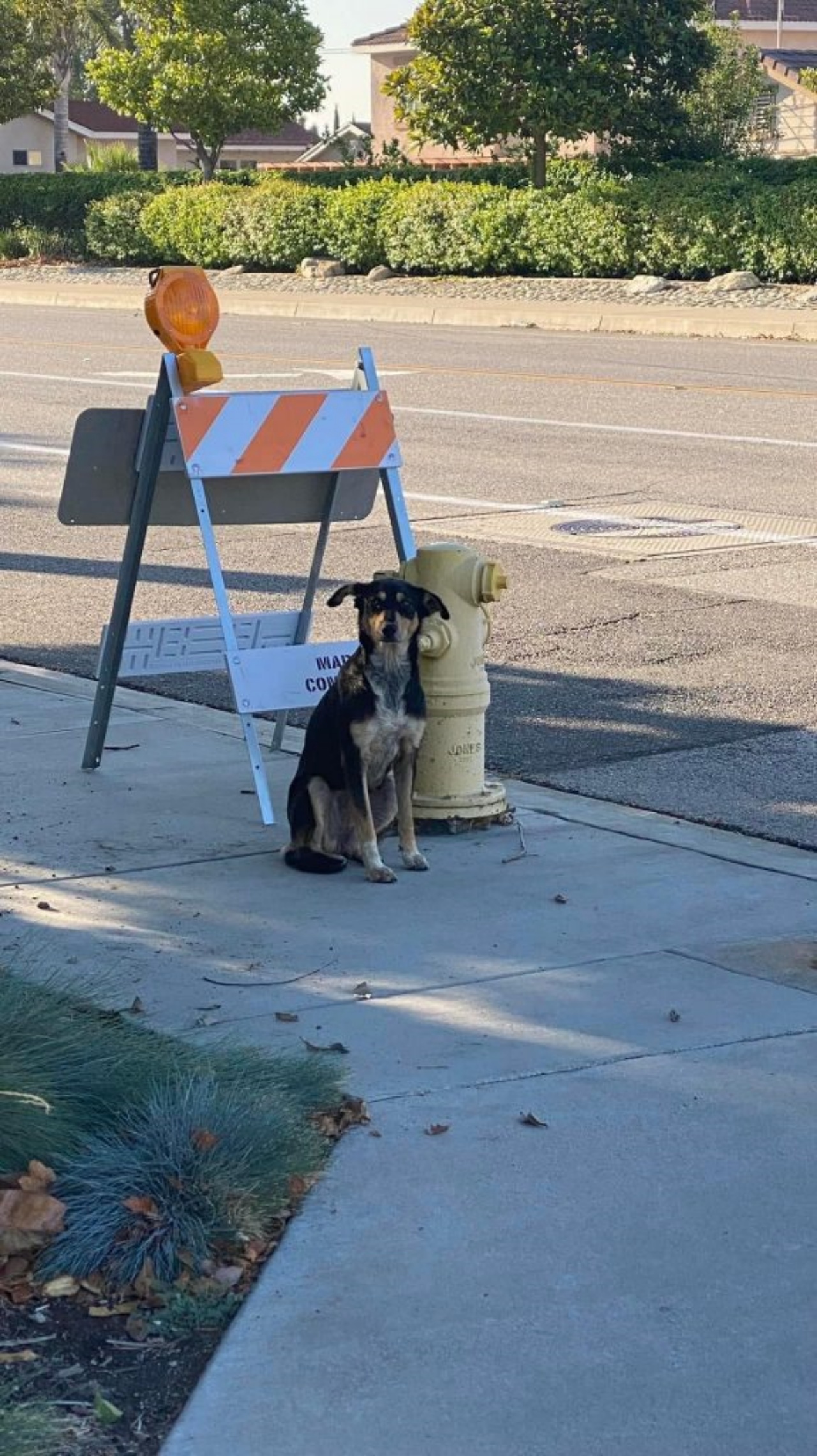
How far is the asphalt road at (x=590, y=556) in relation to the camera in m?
7.52

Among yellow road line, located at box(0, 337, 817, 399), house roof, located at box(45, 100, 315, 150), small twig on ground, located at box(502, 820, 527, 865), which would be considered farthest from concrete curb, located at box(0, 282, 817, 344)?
house roof, located at box(45, 100, 315, 150)

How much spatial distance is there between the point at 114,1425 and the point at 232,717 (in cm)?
497

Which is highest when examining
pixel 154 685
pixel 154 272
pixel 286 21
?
pixel 286 21

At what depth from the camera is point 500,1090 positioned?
14.5 ft

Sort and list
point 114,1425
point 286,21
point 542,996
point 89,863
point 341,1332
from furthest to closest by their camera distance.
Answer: point 286,21 → point 89,863 → point 542,996 → point 341,1332 → point 114,1425

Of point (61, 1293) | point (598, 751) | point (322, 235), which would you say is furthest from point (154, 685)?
point (322, 235)

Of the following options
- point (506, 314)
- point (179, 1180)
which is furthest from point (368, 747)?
point (506, 314)

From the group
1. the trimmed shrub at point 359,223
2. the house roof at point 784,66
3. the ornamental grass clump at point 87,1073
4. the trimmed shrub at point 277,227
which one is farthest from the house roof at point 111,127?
the ornamental grass clump at point 87,1073

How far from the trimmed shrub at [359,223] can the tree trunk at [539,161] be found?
2.35 meters

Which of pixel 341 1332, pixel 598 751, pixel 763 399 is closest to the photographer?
pixel 341 1332

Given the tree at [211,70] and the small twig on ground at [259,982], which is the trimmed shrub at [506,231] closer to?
the tree at [211,70]

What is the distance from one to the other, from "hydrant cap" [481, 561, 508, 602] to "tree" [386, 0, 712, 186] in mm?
28664

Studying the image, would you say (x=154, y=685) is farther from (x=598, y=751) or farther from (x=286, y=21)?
(x=286, y=21)

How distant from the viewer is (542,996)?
4.95 metres
